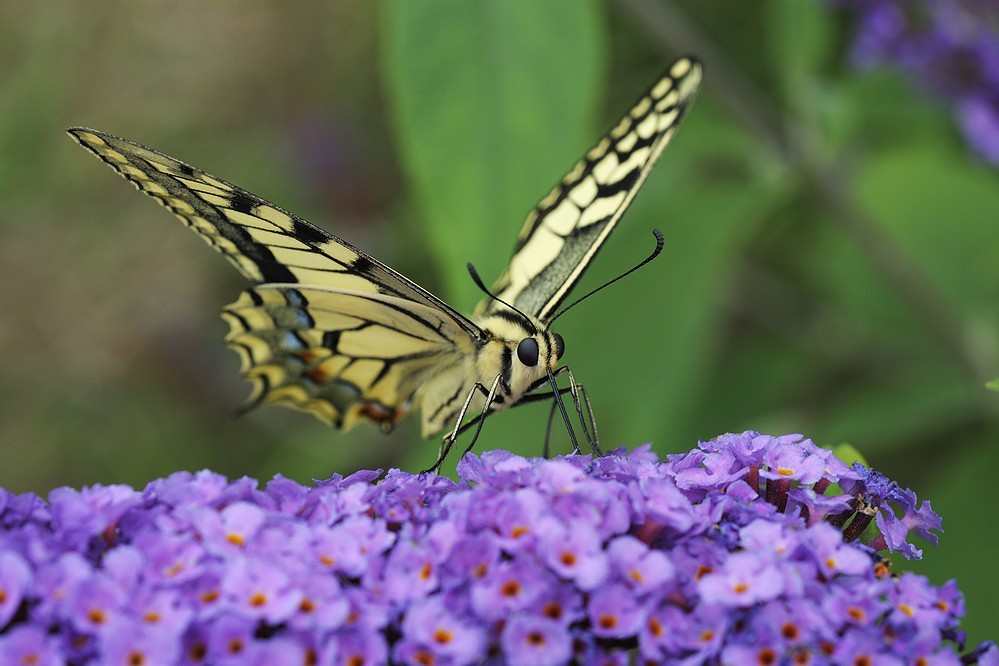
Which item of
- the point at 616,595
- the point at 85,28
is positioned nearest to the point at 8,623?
the point at 616,595

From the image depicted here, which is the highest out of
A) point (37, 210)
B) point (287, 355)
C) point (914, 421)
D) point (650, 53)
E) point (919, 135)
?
point (650, 53)

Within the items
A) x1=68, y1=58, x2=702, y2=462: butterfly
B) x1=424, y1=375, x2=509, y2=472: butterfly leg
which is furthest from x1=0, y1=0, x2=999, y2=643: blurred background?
x1=424, y1=375, x2=509, y2=472: butterfly leg

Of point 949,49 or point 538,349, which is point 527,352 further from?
point 949,49

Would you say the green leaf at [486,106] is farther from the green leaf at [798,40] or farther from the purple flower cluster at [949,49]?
A: the purple flower cluster at [949,49]

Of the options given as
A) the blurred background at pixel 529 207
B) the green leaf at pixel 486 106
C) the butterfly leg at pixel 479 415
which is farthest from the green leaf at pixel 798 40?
the butterfly leg at pixel 479 415

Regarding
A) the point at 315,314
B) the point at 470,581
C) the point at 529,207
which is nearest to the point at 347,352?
the point at 315,314

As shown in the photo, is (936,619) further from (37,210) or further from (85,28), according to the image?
(85,28)
